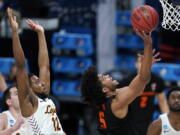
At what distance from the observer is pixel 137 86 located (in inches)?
296

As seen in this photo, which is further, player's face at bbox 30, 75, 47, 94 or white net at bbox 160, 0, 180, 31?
player's face at bbox 30, 75, 47, 94

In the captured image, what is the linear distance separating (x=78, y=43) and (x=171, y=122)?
4241 millimetres

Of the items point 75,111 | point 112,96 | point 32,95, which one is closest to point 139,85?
point 112,96

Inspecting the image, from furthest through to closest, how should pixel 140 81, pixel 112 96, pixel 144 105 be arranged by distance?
1. pixel 144 105
2. pixel 112 96
3. pixel 140 81

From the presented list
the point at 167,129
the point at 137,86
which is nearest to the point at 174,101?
the point at 167,129

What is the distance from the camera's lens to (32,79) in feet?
27.1

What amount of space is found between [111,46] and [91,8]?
30.3 inches

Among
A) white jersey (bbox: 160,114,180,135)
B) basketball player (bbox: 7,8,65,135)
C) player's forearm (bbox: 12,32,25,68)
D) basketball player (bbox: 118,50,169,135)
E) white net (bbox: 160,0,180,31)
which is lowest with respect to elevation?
basketball player (bbox: 118,50,169,135)

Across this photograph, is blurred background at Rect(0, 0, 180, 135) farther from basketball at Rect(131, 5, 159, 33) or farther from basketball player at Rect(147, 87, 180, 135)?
basketball at Rect(131, 5, 159, 33)

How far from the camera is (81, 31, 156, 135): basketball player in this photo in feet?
24.5

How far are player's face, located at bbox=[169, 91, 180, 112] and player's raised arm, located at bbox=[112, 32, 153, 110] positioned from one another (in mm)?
899

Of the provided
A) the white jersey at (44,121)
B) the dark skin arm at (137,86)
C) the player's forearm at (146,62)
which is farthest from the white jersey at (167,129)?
the white jersey at (44,121)

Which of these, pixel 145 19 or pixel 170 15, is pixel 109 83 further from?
pixel 170 15

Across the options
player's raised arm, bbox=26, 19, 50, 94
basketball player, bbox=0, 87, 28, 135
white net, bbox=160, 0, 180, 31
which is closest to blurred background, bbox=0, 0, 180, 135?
player's raised arm, bbox=26, 19, 50, 94
